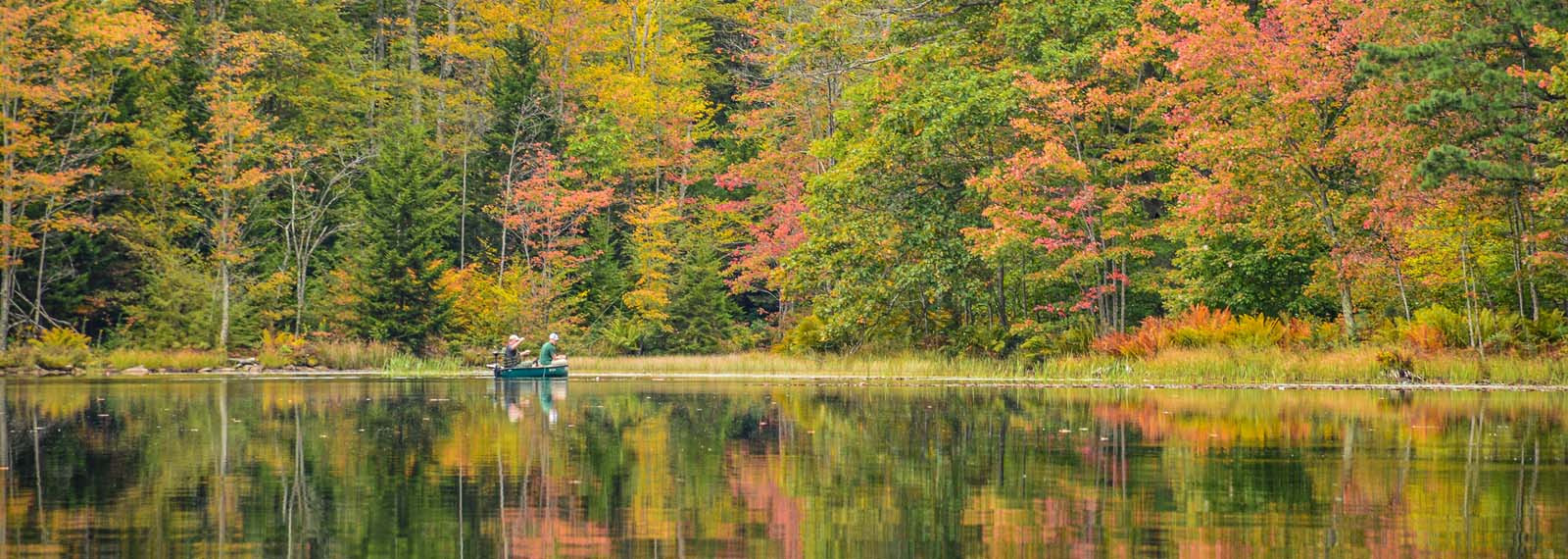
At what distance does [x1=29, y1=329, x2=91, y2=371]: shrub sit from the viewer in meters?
47.8

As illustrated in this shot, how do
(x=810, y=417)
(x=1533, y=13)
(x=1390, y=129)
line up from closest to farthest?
(x=810, y=417) → (x=1533, y=13) → (x=1390, y=129)

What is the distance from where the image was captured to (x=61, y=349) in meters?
49.0

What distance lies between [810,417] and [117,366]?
3121 centimetres

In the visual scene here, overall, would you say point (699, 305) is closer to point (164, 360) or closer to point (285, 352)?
point (285, 352)

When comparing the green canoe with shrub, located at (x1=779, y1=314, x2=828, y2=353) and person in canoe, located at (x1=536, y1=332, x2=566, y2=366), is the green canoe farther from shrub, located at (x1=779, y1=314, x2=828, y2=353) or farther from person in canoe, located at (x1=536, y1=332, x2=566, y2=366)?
shrub, located at (x1=779, y1=314, x2=828, y2=353)

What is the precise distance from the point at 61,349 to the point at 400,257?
10425 mm

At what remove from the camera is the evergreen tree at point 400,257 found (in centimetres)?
5466

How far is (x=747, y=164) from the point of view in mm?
62625

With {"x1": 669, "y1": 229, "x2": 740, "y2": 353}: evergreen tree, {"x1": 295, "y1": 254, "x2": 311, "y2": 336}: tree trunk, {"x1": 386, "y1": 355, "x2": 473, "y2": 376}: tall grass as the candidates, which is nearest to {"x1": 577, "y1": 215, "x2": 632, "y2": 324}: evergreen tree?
{"x1": 669, "y1": 229, "x2": 740, "y2": 353}: evergreen tree

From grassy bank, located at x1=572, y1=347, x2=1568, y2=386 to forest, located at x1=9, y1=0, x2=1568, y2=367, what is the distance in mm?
924

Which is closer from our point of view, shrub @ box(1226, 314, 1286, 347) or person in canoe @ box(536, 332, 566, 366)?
shrub @ box(1226, 314, 1286, 347)

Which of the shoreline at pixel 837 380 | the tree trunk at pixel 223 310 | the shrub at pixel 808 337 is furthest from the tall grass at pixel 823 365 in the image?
the tree trunk at pixel 223 310

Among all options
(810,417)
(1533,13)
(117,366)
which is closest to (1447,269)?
(1533,13)

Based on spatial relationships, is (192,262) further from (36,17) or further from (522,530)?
(522,530)
